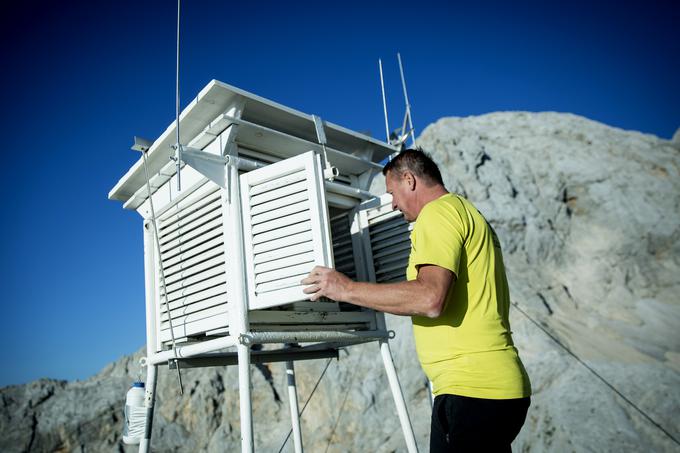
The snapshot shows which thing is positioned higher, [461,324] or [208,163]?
[208,163]

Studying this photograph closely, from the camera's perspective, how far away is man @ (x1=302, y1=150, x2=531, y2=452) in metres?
2.00

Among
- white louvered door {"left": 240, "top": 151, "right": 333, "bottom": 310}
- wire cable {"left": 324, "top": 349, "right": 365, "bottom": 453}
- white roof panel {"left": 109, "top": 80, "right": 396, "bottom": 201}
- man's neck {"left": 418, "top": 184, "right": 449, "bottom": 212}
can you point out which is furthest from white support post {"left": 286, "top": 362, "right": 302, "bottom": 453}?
wire cable {"left": 324, "top": 349, "right": 365, "bottom": 453}

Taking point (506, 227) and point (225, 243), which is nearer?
point (225, 243)

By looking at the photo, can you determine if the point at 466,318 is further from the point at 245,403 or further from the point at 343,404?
the point at 343,404

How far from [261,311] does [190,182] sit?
156 cm

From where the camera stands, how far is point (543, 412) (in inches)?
328

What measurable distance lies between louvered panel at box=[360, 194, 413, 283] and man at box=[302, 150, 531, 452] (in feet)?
8.23

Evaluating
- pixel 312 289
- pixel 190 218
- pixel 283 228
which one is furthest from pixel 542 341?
pixel 312 289

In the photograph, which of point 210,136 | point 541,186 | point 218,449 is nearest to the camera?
point 210,136

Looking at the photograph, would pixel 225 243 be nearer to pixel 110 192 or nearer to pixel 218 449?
pixel 110 192

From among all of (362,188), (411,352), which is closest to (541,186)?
(411,352)

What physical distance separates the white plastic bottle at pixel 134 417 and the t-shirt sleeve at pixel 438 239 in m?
3.90

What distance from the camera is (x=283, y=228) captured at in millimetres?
3840

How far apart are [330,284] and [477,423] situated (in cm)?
108
